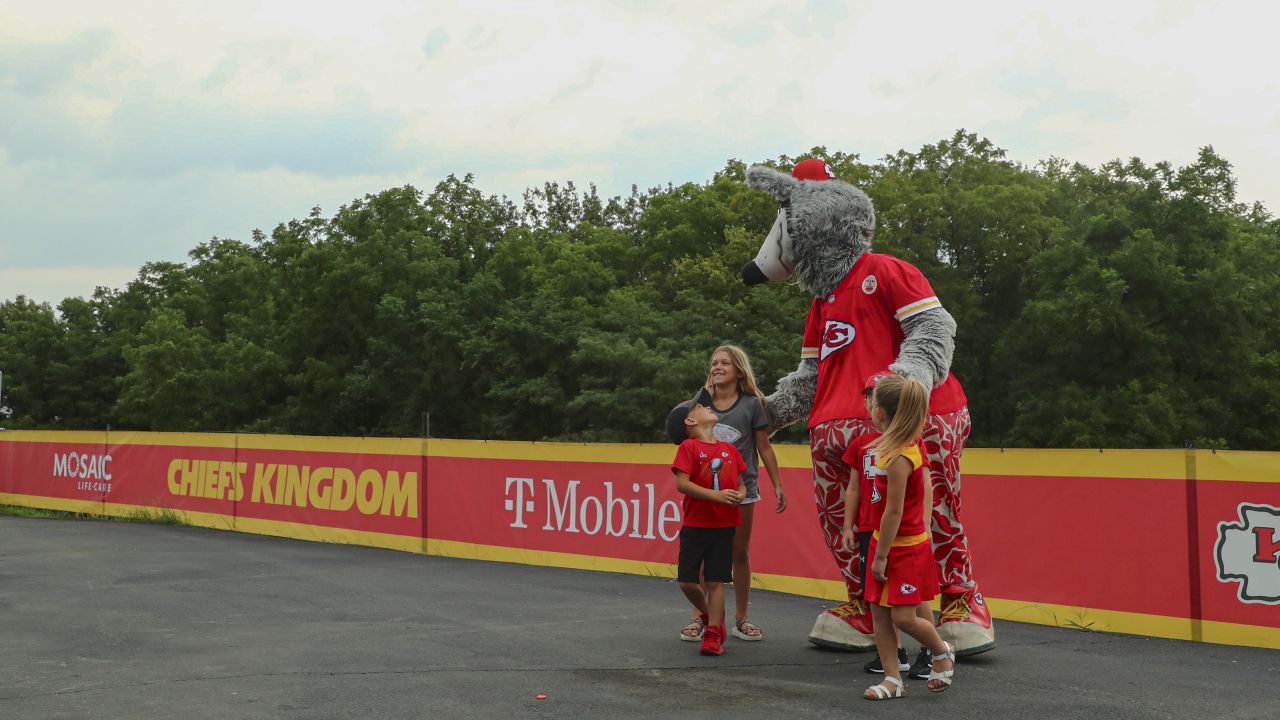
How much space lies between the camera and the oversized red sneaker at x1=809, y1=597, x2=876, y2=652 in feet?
21.3

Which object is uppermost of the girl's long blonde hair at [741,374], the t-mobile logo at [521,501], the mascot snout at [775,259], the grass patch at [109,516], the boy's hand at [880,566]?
the mascot snout at [775,259]

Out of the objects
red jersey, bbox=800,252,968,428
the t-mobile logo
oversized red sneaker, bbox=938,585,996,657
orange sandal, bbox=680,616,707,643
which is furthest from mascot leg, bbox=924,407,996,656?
the t-mobile logo

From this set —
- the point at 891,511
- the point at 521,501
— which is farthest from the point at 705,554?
the point at 521,501

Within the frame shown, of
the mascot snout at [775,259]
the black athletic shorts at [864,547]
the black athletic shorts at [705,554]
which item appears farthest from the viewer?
the mascot snout at [775,259]

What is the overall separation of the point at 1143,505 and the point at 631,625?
3.29m

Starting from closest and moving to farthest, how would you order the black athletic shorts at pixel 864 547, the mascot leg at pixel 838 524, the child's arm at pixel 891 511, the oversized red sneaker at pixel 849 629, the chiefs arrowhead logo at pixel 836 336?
1. the child's arm at pixel 891 511
2. the black athletic shorts at pixel 864 547
3. the mascot leg at pixel 838 524
4. the chiefs arrowhead logo at pixel 836 336
5. the oversized red sneaker at pixel 849 629

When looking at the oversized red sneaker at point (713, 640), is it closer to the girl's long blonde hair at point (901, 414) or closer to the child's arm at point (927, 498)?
the child's arm at point (927, 498)

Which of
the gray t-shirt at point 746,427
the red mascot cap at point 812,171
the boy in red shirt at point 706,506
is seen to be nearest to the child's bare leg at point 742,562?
the gray t-shirt at point 746,427

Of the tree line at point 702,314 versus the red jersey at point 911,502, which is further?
the tree line at point 702,314

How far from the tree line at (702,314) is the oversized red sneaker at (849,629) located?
96.5 ft

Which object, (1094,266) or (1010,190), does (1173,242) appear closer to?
(1094,266)

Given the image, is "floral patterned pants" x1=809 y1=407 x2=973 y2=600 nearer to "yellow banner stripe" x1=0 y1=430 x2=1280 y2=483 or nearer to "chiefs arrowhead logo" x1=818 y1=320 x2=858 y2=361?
"chiefs arrowhead logo" x1=818 y1=320 x2=858 y2=361

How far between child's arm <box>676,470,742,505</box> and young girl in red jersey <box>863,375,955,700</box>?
119 centimetres

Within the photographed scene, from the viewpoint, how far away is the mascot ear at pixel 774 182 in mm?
6781
